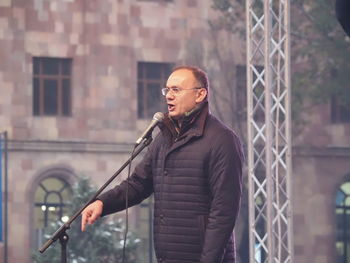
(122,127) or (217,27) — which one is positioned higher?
(217,27)

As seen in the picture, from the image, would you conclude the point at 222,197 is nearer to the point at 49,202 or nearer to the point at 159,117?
the point at 159,117

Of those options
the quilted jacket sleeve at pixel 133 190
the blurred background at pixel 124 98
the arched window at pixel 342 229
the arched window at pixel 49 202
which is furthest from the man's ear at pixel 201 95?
the arched window at pixel 342 229

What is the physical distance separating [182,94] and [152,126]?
1.06ft

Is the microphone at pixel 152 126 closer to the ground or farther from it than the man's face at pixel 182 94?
closer to the ground

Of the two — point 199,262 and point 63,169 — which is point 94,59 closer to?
point 63,169

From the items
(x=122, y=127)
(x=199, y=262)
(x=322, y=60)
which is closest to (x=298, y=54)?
(x=322, y=60)

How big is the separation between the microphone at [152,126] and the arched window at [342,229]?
1103 inches

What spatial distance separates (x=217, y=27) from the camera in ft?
107

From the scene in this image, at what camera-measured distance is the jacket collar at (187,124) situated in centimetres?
645

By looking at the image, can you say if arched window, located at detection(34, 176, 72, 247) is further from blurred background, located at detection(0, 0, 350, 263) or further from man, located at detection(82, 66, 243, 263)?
man, located at detection(82, 66, 243, 263)

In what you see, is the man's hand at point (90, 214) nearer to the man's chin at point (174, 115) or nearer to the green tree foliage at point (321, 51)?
the man's chin at point (174, 115)

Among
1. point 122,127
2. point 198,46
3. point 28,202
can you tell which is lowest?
point 28,202

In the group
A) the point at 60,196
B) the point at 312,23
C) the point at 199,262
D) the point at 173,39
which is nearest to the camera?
the point at 199,262

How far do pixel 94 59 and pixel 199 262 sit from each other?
85.3 feet
